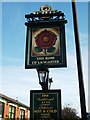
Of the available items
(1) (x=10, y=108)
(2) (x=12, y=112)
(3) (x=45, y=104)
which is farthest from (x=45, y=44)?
(2) (x=12, y=112)

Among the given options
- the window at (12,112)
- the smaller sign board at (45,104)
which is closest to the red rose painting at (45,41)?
the smaller sign board at (45,104)

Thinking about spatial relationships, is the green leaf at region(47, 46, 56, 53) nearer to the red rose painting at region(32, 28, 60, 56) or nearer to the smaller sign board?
the red rose painting at region(32, 28, 60, 56)

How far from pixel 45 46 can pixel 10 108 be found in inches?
941

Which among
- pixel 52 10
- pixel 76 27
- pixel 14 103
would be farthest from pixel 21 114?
pixel 76 27

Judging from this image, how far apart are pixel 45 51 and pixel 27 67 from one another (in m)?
1.33

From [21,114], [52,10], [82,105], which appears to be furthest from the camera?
[21,114]

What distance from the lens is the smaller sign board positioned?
26.1 feet

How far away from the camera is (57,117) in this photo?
7.88 metres

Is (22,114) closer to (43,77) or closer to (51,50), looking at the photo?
(51,50)

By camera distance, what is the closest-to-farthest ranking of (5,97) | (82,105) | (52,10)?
(82,105) < (52,10) < (5,97)

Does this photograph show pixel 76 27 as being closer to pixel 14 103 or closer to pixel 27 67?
pixel 27 67

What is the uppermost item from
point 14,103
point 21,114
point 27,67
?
point 27,67

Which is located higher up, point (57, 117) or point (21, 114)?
point (57, 117)

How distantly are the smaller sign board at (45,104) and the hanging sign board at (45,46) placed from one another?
5.84ft
